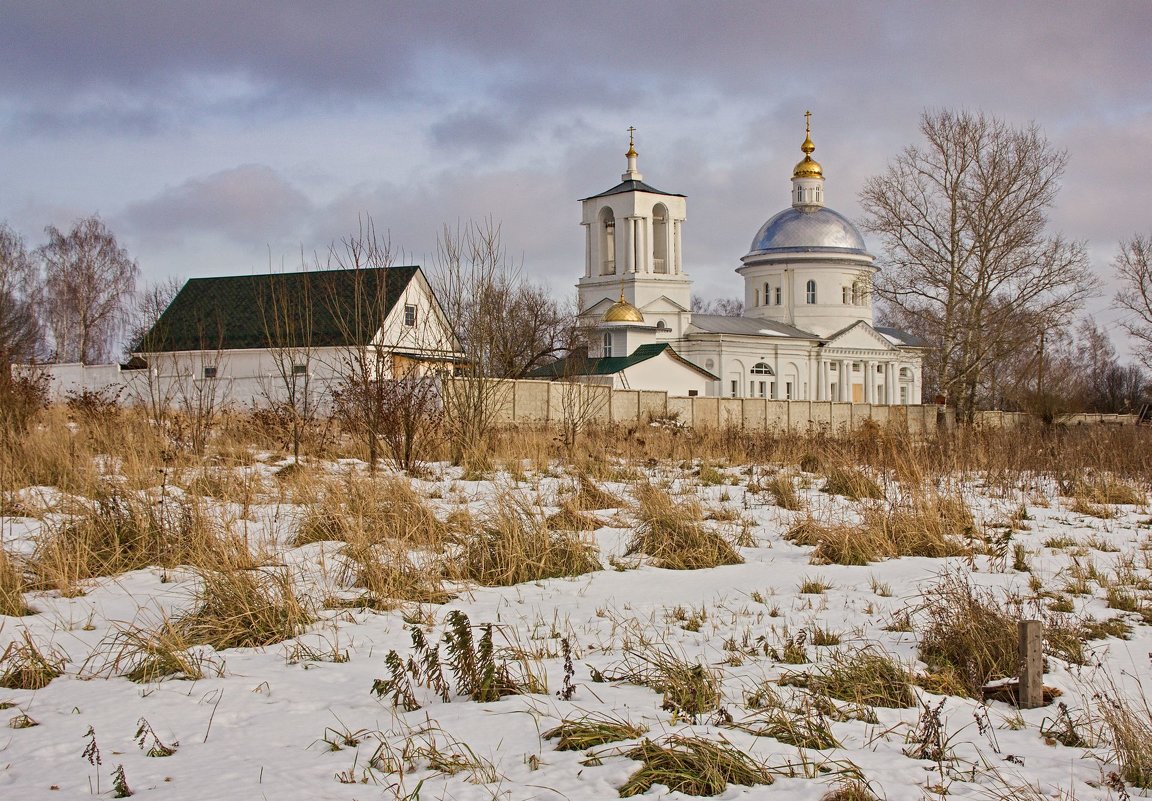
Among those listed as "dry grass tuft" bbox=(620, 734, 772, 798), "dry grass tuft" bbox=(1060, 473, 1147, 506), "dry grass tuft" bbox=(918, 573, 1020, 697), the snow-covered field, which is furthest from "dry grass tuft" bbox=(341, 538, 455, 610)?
"dry grass tuft" bbox=(1060, 473, 1147, 506)

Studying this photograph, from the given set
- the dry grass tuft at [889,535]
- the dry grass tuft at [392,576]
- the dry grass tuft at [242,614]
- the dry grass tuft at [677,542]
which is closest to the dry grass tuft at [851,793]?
the dry grass tuft at [242,614]

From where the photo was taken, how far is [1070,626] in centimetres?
618

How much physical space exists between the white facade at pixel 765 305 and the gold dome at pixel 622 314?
0.33 ft

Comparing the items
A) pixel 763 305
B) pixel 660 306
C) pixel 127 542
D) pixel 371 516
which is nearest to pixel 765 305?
pixel 763 305

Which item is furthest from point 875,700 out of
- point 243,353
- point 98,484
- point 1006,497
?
point 243,353

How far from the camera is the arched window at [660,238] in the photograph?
6284 centimetres

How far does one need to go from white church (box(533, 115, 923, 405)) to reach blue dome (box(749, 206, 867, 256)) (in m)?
0.06

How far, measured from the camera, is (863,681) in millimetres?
5094

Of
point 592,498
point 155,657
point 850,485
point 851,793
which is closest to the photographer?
point 851,793

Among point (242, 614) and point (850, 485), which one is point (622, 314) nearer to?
point (850, 485)

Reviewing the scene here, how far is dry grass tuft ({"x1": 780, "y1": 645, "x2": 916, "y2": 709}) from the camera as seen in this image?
16.4 feet

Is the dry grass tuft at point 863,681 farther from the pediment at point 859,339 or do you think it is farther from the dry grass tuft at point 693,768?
the pediment at point 859,339

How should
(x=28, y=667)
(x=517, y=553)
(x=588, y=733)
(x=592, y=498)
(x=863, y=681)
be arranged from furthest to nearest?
1. (x=592, y=498)
2. (x=517, y=553)
3. (x=28, y=667)
4. (x=863, y=681)
5. (x=588, y=733)

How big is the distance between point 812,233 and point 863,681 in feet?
211
